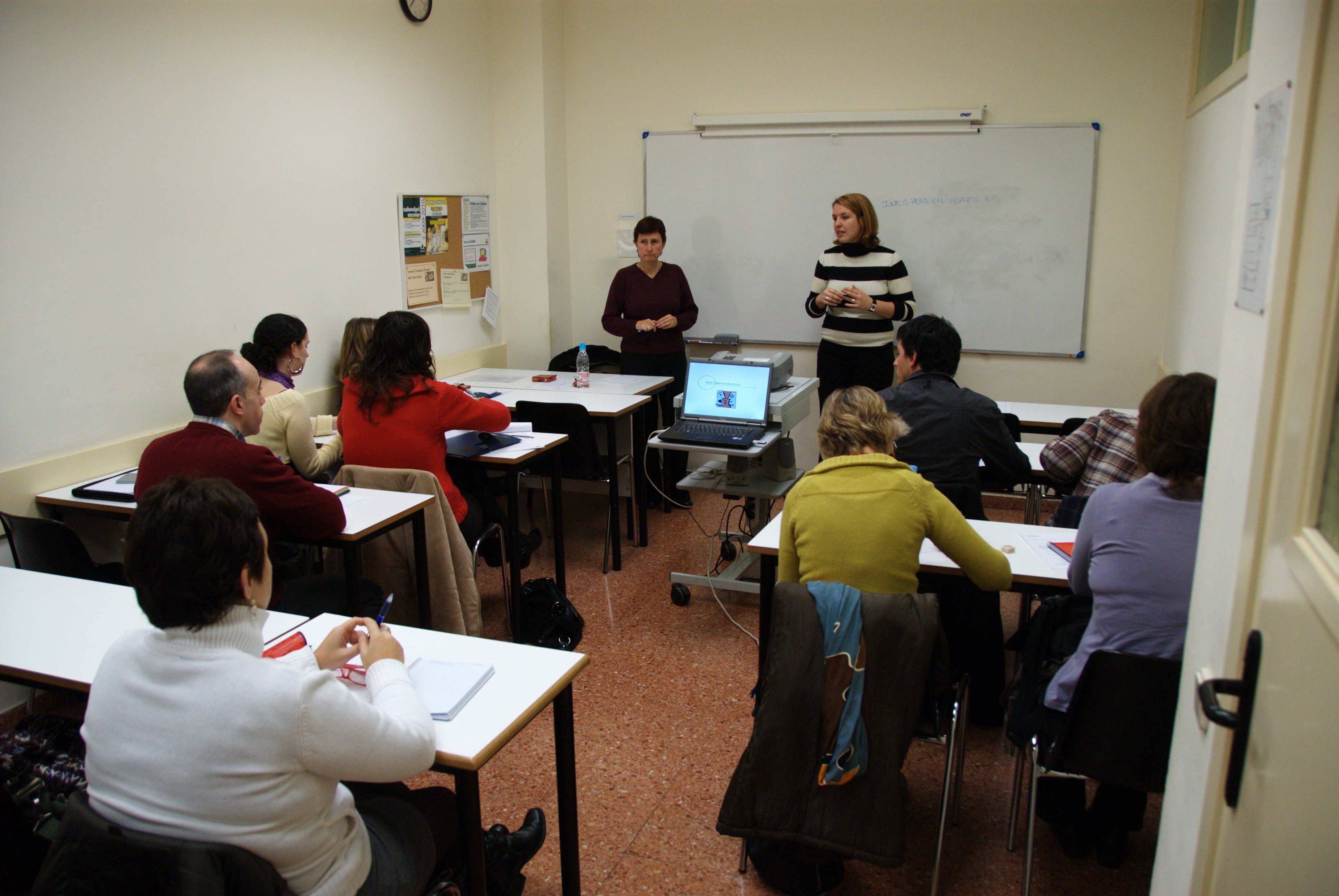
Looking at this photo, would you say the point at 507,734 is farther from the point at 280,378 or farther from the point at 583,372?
the point at 583,372

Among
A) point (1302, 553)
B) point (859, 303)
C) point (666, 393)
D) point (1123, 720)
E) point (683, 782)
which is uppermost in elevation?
point (859, 303)

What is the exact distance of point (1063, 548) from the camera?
2.46 metres

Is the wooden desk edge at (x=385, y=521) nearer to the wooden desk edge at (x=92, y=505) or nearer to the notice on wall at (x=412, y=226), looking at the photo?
the wooden desk edge at (x=92, y=505)

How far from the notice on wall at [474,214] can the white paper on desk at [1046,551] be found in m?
3.81

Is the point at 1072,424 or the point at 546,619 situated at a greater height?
the point at 1072,424

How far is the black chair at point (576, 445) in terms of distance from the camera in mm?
4023

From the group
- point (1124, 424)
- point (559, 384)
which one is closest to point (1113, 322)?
point (1124, 424)

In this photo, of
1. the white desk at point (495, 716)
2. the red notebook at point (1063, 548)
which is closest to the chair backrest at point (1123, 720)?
the red notebook at point (1063, 548)

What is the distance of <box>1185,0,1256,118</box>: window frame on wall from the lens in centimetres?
337

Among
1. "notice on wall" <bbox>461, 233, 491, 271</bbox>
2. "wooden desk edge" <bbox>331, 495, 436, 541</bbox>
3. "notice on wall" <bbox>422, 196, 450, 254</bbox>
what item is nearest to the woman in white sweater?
"wooden desk edge" <bbox>331, 495, 436, 541</bbox>

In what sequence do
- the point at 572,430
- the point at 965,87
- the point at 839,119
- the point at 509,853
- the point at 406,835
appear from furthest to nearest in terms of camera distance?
the point at 839,119
the point at 965,87
the point at 572,430
the point at 509,853
the point at 406,835

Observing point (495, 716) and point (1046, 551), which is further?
point (1046, 551)

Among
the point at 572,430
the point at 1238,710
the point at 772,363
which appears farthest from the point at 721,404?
the point at 1238,710

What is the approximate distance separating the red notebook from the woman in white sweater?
5.87 ft
